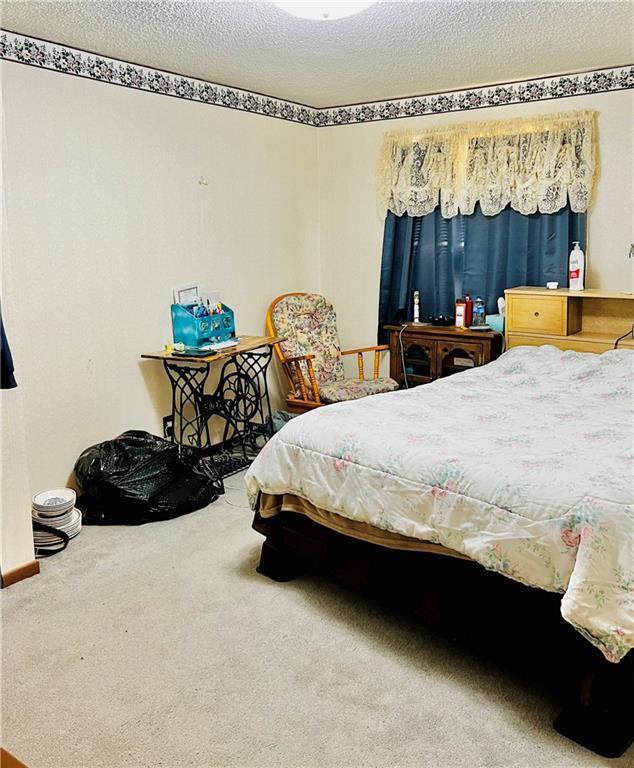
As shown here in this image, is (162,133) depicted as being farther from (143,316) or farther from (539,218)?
(539,218)

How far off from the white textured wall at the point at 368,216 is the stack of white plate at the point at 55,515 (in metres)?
2.70

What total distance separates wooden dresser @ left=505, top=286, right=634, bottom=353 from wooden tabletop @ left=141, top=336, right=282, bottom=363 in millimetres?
1537

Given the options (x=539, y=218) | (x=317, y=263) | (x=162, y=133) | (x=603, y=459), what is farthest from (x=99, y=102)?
(x=603, y=459)

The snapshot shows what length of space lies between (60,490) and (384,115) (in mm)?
3399

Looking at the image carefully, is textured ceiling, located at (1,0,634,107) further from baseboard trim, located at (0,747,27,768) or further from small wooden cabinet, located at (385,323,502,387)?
baseboard trim, located at (0,747,27,768)

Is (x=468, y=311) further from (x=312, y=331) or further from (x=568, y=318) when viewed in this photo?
(x=312, y=331)

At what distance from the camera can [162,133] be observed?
13.6 ft

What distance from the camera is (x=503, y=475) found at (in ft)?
7.05

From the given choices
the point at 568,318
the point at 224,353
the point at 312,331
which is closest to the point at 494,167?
the point at 568,318

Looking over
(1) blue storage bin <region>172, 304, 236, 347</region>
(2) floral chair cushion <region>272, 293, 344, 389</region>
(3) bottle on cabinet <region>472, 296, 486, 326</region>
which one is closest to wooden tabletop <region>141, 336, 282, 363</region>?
(1) blue storage bin <region>172, 304, 236, 347</region>

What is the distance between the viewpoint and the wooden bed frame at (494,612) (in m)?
1.92

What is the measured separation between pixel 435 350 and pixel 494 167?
126cm

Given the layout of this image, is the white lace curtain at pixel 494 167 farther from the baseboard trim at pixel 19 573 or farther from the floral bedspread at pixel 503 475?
the baseboard trim at pixel 19 573

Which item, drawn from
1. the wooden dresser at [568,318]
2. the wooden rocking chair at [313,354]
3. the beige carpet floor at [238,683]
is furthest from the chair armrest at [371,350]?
the beige carpet floor at [238,683]
